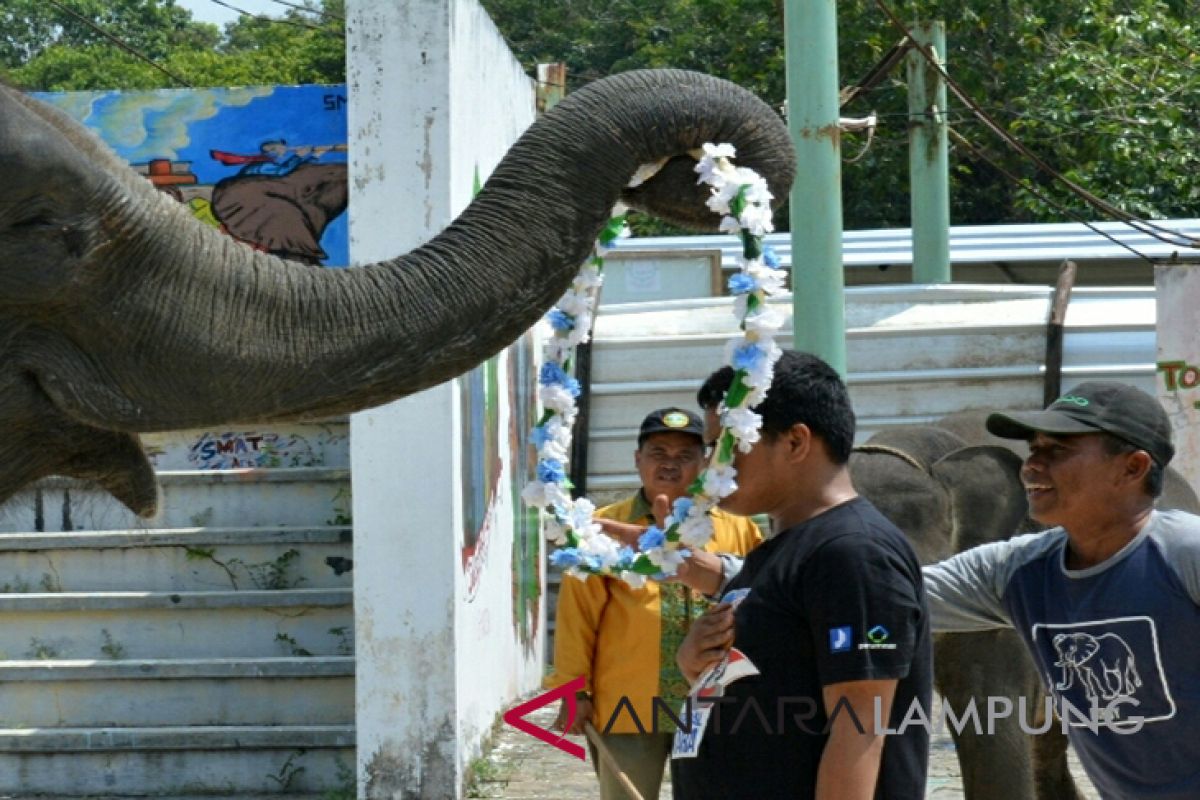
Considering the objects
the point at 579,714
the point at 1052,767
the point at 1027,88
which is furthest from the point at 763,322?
the point at 1027,88

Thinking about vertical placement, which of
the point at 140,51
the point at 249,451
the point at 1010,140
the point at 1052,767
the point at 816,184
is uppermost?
the point at 140,51

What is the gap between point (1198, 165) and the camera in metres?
20.4

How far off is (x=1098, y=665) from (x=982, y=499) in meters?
3.91

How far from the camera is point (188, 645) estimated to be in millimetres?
9109

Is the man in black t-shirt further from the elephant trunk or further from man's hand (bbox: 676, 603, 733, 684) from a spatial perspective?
the elephant trunk

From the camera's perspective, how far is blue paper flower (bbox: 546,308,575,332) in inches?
168

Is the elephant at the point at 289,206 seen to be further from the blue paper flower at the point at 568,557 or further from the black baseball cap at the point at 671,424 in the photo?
the blue paper flower at the point at 568,557

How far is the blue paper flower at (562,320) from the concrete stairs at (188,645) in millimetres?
4502

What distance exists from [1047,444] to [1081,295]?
9875 millimetres

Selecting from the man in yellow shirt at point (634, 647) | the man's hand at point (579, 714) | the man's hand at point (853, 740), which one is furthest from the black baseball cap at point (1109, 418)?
the man's hand at point (579, 714)

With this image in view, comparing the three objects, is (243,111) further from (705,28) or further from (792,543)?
(705,28)

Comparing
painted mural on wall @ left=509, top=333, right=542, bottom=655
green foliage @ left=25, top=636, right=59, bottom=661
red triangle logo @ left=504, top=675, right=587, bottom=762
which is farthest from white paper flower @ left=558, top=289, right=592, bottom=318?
painted mural on wall @ left=509, top=333, right=542, bottom=655

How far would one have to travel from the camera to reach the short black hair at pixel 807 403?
12.0 feet

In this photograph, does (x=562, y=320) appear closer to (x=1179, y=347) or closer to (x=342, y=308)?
(x=342, y=308)
